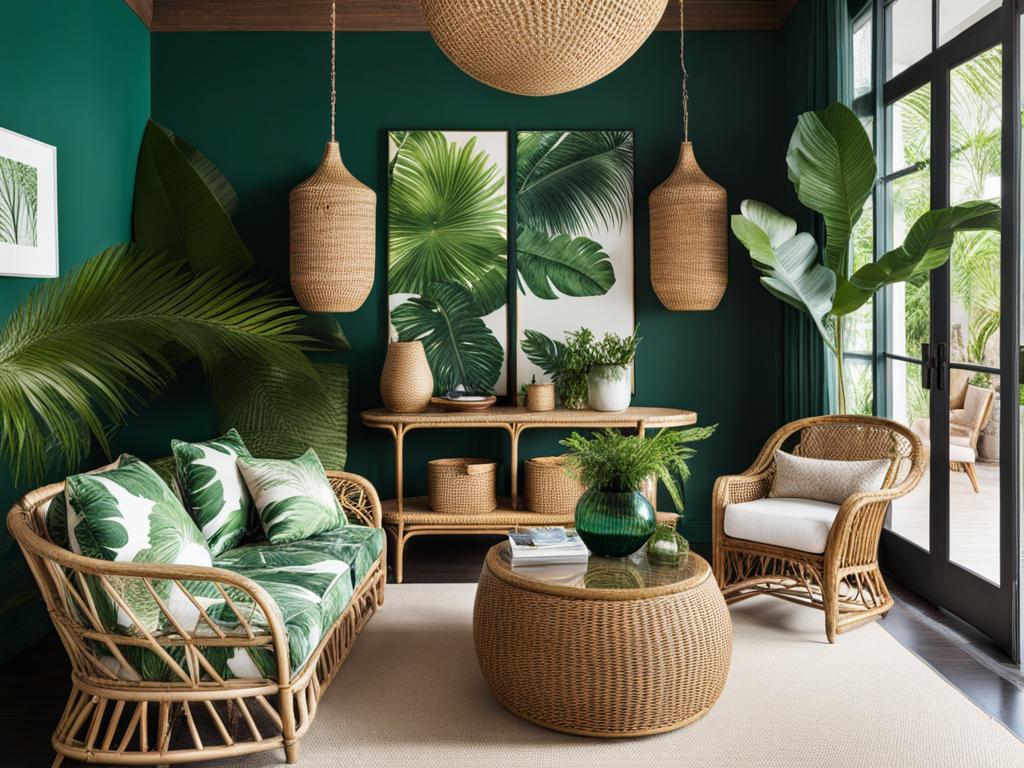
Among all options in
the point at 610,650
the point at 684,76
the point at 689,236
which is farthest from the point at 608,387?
the point at 610,650

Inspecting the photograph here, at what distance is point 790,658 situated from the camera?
2.93m

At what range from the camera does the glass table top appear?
2402 mm

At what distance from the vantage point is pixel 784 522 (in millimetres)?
3207

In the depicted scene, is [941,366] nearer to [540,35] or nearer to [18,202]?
[540,35]

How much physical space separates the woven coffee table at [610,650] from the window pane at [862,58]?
264 centimetres

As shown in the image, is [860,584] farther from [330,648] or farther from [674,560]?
[330,648]

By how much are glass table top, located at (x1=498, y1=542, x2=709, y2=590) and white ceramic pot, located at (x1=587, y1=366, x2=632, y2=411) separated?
1.54m

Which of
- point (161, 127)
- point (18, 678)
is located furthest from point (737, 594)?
point (161, 127)

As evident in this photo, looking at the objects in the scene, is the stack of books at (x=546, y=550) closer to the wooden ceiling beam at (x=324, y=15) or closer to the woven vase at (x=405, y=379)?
the woven vase at (x=405, y=379)

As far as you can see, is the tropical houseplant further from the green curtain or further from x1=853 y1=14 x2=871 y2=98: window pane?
x1=853 y1=14 x2=871 y2=98: window pane

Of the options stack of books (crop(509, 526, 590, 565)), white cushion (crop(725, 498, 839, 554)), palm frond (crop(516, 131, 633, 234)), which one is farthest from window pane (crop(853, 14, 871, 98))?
stack of books (crop(509, 526, 590, 565))

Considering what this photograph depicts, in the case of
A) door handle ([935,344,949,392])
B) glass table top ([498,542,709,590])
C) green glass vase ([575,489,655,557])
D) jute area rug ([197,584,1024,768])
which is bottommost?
jute area rug ([197,584,1024,768])

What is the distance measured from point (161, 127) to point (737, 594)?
11.8 feet

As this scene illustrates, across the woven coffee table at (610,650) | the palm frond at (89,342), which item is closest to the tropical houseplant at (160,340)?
the palm frond at (89,342)
